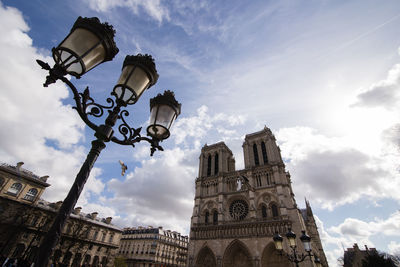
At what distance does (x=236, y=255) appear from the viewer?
23891 millimetres

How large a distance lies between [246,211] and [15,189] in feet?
92.9

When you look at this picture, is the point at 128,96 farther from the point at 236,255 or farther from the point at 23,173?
the point at 23,173

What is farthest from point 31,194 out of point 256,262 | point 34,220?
point 256,262

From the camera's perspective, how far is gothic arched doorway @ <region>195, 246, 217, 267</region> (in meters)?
24.5

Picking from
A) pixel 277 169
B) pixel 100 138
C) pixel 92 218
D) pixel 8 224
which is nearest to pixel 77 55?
pixel 100 138

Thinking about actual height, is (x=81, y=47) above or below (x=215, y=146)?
below

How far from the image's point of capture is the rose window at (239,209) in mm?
26422

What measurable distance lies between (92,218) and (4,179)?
14.5 meters

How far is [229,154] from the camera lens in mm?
36094

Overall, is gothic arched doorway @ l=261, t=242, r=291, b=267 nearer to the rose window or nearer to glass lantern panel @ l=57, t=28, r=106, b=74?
the rose window

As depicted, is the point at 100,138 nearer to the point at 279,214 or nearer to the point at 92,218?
the point at 279,214

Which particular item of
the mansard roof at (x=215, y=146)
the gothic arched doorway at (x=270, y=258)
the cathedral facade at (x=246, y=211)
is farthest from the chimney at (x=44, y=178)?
the gothic arched doorway at (x=270, y=258)

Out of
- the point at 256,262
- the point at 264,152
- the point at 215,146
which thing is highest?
the point at 215,146

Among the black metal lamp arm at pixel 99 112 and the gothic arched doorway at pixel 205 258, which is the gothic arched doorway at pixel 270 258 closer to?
the gothic arched doorway at pixel 205 258
